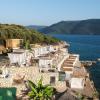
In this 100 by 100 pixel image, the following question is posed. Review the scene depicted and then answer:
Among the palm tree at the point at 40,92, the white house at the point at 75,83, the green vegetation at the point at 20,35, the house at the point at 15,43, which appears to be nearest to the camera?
the palm tree at the point at 40,92

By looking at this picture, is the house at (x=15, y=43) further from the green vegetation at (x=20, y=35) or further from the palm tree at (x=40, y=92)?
the palm tree at (x=40, y=92)

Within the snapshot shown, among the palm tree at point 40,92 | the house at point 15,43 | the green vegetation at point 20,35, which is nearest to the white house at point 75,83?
the palm tree at point 40,92

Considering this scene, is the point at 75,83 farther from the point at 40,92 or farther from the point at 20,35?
the point at 20,35

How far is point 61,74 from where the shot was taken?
141ft

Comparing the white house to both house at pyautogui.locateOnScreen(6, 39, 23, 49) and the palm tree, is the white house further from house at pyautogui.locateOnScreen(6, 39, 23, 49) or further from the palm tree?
house at pyautogui.locateOnScreen(6, 39, 23, 49)

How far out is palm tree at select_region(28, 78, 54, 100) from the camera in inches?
1423

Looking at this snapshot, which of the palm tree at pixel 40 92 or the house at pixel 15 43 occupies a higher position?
the house at pixel 15 43

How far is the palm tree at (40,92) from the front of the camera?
36.2 metres

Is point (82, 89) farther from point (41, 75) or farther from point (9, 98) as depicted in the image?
point (9, 98)

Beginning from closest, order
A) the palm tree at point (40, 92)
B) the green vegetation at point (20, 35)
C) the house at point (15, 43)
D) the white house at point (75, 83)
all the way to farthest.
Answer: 1. the palm tree at point (40, 92)
2. the white house at point (75, 83)
3. the house at point (15, 43)
4. the green vegetation at point (20, 35)

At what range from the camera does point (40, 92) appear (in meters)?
36.4

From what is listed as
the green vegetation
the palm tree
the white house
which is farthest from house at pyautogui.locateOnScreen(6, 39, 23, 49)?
the palm tree

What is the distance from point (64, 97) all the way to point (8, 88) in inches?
222

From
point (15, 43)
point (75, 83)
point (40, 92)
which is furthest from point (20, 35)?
point (40, 92)
